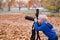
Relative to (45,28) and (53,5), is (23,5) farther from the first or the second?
(45,28)

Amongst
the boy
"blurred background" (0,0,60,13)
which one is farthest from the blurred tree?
the boy

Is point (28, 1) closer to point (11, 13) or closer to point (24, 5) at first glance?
point (24, 5)

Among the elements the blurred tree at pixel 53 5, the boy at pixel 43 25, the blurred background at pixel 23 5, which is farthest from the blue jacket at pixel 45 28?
the blurred tree at pixel 53 5

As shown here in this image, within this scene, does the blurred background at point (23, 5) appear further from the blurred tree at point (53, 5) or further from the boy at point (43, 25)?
the boy at point (43, 25)

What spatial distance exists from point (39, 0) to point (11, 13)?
2.27 meters

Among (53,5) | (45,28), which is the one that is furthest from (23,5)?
(45,28)

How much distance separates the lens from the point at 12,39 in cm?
714

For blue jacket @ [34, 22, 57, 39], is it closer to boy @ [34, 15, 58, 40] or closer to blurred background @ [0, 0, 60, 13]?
boy @ [34, 15, 58, 40]

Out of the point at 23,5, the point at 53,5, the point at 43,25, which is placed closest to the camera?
the point at 43,25

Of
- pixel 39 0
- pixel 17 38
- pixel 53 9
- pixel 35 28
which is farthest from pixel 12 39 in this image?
pixel 53 9

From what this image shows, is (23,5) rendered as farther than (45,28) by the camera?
Yes

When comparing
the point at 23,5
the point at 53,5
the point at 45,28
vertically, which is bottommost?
the point at 53,5

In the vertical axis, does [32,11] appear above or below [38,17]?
below

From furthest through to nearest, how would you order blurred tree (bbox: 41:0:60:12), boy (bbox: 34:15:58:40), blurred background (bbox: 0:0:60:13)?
blurred tree (bbox: 41:0:60:12)
blurred background (bbox: 0:0:60:13)
boy (bbox: 34:15:58:40)
